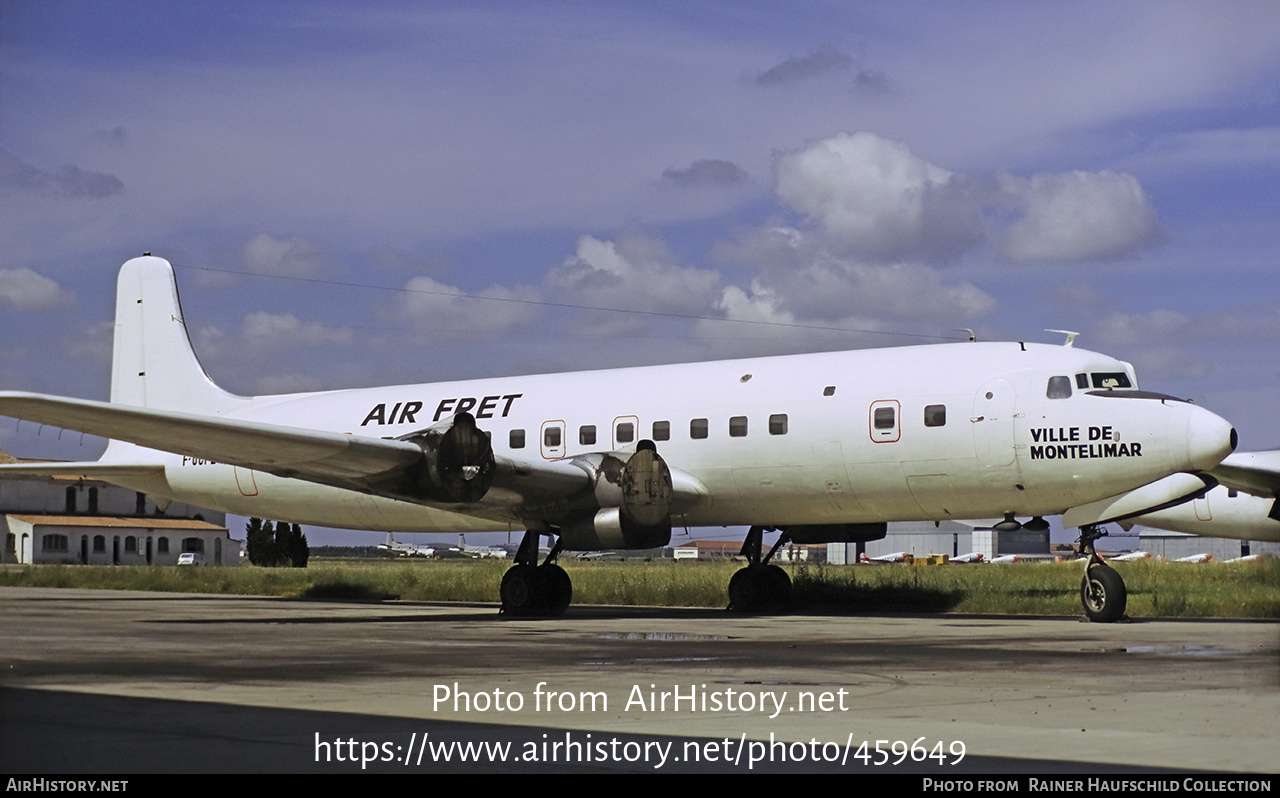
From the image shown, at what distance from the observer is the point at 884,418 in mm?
20500

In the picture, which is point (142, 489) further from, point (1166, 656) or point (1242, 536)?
point (1242, 536)

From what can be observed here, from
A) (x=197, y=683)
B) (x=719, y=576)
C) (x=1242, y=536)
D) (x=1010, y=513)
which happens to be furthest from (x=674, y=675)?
(x=1242, y=536)

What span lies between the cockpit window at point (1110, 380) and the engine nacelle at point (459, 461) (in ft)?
28.5

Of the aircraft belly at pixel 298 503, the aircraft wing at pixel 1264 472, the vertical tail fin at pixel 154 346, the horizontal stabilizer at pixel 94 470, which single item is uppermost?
the vertical tail fin at pixel 154 346

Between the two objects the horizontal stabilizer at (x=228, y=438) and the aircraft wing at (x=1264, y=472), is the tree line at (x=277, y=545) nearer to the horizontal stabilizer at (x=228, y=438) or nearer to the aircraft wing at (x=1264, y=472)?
the horizontal stabilizer at (x=228, y=438)

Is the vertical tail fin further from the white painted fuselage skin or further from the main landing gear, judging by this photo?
the main landing gear

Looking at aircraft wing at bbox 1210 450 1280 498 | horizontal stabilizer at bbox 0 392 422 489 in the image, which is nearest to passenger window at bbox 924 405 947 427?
horizontal stabilizer at bbox 0 392 422 489

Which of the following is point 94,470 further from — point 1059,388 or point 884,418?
point 1059,388

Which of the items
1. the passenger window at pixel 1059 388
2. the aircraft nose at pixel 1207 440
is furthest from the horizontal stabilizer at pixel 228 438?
the aircraft nose at pixel 1207 440

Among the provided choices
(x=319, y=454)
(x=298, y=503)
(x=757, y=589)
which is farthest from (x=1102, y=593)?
(x=298, y=503)

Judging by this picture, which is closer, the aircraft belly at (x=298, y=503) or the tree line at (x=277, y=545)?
the aircraft belly at (x=298, y=503)

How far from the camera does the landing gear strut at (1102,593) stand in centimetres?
1927

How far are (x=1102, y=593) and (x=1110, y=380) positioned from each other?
9.77 ft

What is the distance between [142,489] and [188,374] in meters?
2.68
